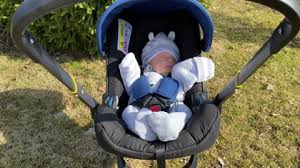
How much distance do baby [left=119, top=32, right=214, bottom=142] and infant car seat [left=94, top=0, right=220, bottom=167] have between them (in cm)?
5

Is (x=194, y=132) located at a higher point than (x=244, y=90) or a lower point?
higher

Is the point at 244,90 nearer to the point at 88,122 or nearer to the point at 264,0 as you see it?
the point at 88,122

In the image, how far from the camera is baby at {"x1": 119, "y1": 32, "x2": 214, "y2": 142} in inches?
103

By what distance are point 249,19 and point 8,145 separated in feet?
10.7

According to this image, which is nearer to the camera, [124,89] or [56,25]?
[124,89]

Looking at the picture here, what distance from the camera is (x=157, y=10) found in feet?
10.7

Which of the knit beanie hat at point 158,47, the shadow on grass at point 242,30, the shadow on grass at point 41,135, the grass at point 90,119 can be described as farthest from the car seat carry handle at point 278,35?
the shadow on grass at point 242,30

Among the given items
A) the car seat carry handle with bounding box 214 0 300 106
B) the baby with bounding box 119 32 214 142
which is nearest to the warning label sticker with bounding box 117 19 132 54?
the baby with bounding box 119 32 214 142

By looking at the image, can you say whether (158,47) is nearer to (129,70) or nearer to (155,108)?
(129,70)

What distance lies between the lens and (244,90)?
13.9ft

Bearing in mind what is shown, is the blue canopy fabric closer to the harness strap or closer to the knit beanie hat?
the knit beanie hat

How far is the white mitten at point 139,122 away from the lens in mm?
2600

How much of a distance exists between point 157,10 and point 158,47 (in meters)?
0.29

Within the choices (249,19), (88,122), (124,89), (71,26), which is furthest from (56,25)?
(249,19)
